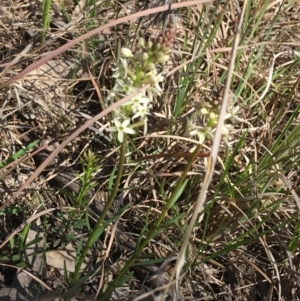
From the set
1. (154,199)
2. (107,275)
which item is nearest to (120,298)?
(107,275)

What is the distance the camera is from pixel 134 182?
2414 mm

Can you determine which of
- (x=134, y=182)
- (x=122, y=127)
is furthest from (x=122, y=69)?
(x=134, y=182)

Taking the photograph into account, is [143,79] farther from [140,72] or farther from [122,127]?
[122,127]

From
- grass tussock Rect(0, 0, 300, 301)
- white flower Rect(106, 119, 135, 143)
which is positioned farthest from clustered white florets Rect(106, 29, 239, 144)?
grass tussock Rect(0, 0, 300, 301)

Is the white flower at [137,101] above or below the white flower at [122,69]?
below

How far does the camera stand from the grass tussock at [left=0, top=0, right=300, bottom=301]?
2129mm

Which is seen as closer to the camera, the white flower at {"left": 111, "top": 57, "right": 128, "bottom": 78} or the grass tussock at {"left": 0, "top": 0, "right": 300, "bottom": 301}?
the white flower at {"left": 111, "top": 57, "right": 128, "bottom": 78}

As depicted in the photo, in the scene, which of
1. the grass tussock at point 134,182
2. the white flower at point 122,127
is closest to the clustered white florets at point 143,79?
the white flower at point 122,127

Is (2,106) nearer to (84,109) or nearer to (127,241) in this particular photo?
(84,109)

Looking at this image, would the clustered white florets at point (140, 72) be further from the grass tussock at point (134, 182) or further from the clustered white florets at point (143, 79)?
the grass tussock at point (134, 182)

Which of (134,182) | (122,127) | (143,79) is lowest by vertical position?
(134,182)

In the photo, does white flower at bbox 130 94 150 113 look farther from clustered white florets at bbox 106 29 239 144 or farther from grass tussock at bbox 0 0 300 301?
grass tussock at bbox 0 0 300 301

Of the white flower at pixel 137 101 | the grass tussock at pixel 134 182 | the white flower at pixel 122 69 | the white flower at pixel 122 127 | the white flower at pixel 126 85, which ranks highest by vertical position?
the white flower at pixel 122 69

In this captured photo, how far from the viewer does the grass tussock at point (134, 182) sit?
213cm
